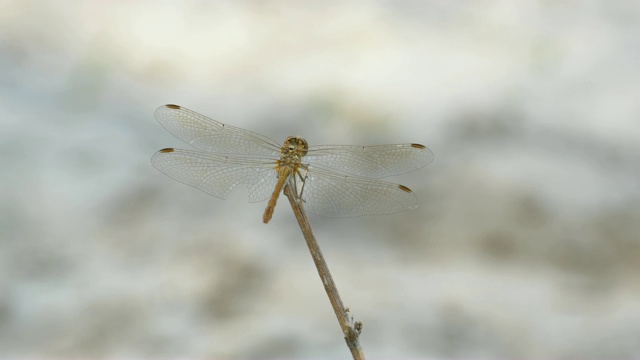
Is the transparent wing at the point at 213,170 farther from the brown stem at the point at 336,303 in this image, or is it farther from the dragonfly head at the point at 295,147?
the brown stem at the point at 336,303

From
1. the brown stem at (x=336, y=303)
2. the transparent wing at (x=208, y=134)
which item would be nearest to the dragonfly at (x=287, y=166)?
the transparent wing at (x=208, y=134)

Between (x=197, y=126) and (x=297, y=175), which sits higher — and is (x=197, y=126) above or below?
above

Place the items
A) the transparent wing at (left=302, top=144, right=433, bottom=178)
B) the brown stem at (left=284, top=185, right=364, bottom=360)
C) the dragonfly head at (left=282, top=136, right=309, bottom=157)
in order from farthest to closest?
the transparent wing at (left=302, top=144, right=433, bottom=178) → the dragonfly head at (left=282, top=136, right=309, bottom=157) → the brown stem at (left=284, top=185, right=364, bottom=360)

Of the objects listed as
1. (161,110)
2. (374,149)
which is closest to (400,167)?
(374,149)

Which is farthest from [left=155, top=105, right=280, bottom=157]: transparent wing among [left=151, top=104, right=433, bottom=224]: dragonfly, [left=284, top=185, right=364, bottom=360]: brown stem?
[left=284, top=185, right=364, bottom=360]: brown stem

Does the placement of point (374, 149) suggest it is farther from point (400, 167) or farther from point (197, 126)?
point (197, 126)

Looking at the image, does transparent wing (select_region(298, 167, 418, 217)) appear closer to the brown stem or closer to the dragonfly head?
the dragonfly head

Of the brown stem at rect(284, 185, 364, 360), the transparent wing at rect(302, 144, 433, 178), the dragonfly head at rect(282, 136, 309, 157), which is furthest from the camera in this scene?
the transparent wing at rect(302, 144, 433, 178)
